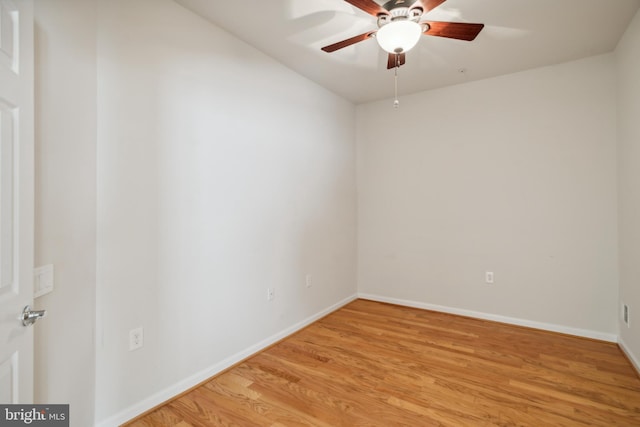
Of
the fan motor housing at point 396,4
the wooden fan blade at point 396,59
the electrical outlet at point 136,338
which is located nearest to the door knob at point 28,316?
the electrical outlet at point 136,338

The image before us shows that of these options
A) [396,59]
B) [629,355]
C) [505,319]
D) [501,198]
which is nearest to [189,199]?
[396,59]

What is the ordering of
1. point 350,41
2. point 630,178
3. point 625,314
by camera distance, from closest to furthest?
point 350,41 → point 630,178 → point 625,314

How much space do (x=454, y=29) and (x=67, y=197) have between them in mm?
2283

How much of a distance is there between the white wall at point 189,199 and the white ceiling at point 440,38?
0.73ft

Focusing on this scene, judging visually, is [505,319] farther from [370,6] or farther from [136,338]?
[136,338]

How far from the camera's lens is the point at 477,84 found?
128 inches

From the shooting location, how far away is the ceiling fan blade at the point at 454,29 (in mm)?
1712

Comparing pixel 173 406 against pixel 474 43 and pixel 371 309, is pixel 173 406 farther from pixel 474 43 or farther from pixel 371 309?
pixel 474 43

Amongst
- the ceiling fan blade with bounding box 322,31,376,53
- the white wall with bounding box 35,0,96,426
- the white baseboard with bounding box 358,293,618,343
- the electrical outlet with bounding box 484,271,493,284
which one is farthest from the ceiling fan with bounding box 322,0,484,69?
the white baseboard with bounding box 358,293,618,343

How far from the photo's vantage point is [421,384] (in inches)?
81.5

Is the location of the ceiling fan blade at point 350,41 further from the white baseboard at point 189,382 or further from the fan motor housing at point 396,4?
the white baseboard at point 189,382

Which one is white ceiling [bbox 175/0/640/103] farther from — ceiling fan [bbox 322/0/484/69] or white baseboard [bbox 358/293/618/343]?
white baseboard [bbox 358/293/618/343]

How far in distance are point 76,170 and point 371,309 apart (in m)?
3.12

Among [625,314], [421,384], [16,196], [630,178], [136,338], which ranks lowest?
[421,384]
